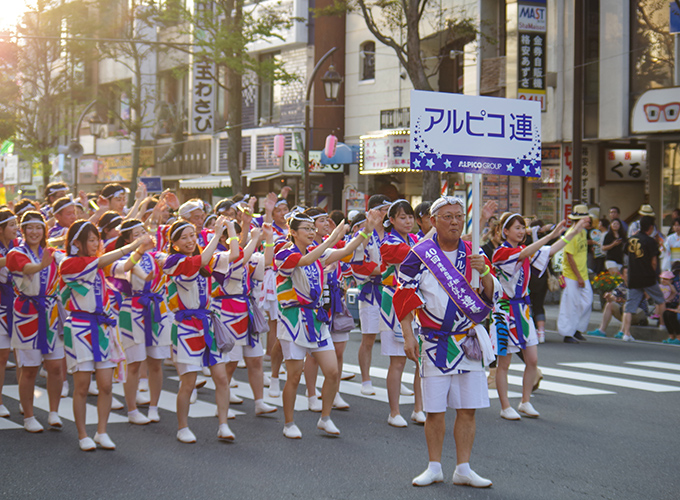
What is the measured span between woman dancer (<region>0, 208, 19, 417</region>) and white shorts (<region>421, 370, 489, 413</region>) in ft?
14.1

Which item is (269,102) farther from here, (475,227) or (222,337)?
(475,227)

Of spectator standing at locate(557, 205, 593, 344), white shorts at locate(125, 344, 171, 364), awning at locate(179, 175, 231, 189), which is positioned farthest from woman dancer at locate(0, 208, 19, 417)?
awning at locate(179, 175, 231, 189)

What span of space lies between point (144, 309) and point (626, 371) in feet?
20.9

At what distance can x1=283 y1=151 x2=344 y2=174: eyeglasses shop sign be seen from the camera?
31703 mm

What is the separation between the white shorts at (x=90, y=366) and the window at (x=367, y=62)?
89.0 feet

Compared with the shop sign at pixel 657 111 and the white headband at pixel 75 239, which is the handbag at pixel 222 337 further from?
the shop sign at pixel 657 111

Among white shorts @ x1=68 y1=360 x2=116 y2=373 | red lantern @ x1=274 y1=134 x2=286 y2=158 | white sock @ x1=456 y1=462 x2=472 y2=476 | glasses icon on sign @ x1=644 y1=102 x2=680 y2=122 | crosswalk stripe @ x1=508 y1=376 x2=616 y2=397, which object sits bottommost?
crosswalk stripe @ x1=508 y1=376 x2=616 y2=397

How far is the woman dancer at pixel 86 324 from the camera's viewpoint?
23.4 ft

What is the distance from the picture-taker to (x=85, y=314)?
721 centimetres

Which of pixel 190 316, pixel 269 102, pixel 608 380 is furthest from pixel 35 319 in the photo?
pixel 269 102

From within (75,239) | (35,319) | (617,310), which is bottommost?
(617,310)

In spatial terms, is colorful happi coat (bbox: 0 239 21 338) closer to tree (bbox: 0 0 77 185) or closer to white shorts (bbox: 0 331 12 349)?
white shorts (bbox: 0 331 12 349)

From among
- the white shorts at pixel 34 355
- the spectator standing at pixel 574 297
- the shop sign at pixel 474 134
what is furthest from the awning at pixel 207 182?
the shop sign at pixel 474 134

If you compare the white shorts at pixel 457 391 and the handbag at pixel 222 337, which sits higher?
the handbag at pixel 222 337
